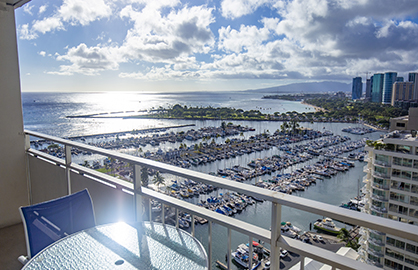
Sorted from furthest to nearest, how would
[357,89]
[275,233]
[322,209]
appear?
[357,89], [275,233], [322,209]

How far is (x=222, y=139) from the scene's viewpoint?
27.6 meters

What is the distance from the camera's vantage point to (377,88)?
1036 centimetres

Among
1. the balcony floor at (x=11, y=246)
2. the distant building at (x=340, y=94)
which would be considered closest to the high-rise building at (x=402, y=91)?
the distant building at (x=340, y=94)

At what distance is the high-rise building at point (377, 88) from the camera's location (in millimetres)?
9805

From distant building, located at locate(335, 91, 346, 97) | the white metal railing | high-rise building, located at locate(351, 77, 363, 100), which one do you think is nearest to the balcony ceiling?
the white metal railing

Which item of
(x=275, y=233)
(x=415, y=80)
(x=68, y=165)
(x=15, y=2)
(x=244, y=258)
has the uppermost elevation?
(x=15, y=2)

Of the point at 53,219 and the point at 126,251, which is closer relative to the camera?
the point at 126,251

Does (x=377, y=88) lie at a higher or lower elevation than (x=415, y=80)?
lower

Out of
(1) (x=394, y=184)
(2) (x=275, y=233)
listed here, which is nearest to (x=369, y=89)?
(1) (x=394, y=184)

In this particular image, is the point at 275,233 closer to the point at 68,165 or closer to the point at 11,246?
the point at 68,165

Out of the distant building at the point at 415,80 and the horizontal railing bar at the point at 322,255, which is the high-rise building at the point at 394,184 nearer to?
the distant building at the point at 415,80

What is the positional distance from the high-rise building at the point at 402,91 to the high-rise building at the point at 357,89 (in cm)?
203

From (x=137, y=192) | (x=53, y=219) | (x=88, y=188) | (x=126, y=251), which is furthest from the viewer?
(x=88, y=188)

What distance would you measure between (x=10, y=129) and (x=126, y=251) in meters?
2.30
